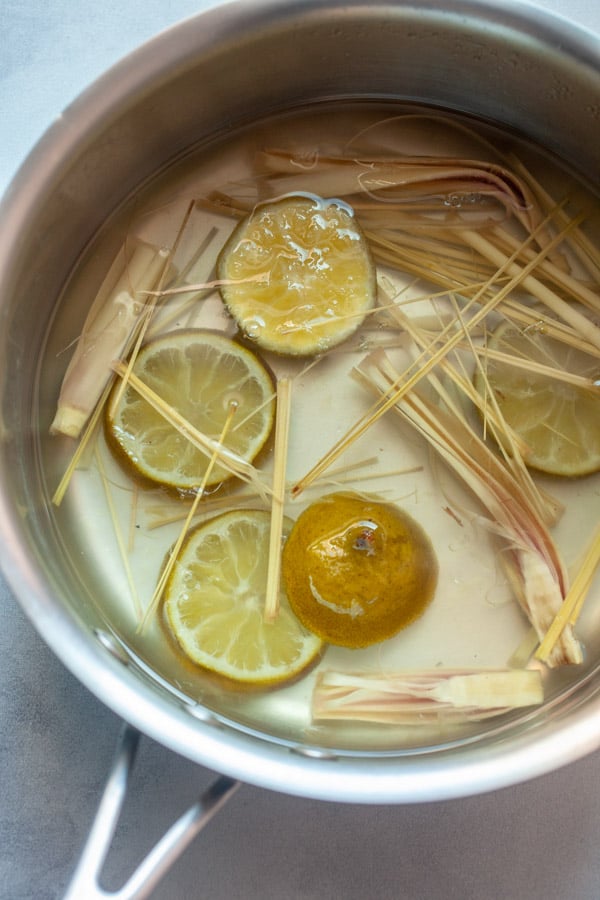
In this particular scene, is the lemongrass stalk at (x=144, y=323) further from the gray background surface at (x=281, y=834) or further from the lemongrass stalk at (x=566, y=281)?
the lemongrass stalk at (x=566, y=281)

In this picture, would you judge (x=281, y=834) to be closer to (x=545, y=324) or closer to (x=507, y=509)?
(x=507, y=509)

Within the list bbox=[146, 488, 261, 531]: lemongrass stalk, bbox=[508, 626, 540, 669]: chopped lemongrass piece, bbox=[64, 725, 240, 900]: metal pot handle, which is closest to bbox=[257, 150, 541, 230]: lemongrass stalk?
bbox=[146, 488, 261, 531]: lemongrass stalk

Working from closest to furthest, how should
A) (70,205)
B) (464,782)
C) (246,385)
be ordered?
(464,782) → (70,205) → (246,385)

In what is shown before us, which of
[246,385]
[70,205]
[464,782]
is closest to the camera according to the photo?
[464,782]

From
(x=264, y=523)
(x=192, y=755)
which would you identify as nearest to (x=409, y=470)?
(x=264, y=523)

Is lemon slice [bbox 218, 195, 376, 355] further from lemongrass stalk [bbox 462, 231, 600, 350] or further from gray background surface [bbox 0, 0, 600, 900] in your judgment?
gray background surface [bbox 0, 0, 600, 900]

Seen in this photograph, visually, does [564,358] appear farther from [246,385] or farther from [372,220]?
[246,385]

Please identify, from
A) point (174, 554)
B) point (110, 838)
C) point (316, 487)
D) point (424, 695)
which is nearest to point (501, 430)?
point (316, 487)
